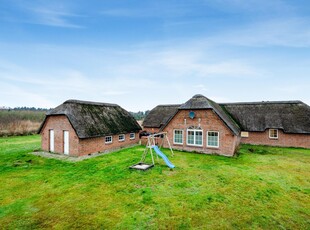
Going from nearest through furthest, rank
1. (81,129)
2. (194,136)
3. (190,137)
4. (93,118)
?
(81,129)
(194,136)
(93,118)
(190,137)

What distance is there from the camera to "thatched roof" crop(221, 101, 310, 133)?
2202 cm

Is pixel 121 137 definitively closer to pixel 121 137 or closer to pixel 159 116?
pixel 121 137

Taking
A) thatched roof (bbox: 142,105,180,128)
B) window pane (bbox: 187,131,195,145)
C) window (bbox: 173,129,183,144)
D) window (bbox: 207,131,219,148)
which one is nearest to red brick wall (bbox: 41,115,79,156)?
window (bbox: 173,129,183,144)

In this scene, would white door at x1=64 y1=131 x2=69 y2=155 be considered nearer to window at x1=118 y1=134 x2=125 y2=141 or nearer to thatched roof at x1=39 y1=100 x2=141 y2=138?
thatched roof at x1=39 y1=100 x2=141 y2=138

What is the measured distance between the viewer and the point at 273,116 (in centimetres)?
2358

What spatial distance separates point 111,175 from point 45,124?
12.6 metres

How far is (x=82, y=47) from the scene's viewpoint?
886 inches

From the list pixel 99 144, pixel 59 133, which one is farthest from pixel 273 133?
pixel 59 133

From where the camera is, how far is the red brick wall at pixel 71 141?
16.9 metres

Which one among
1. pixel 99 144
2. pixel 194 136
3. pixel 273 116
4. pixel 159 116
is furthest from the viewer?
pixel 159 116

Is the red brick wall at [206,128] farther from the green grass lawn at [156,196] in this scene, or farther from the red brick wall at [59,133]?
the red brick wall at [59,133]

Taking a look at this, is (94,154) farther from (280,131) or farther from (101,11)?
(280,131)

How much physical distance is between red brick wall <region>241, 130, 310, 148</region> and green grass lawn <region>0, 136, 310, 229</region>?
383 inches

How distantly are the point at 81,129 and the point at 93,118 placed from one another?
274 cm
